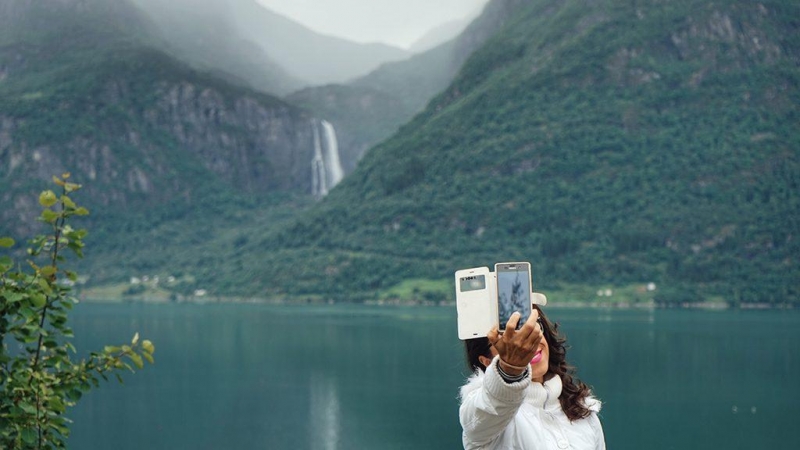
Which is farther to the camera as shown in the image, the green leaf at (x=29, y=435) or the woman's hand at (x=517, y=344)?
the green leaf at (x=29, y=435)

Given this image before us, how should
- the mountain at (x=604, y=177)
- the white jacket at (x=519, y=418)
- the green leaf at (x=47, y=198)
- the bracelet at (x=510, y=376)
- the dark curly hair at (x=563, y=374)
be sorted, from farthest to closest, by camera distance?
the mountain at (x=604, y=177)
the green leaf at (x=47, y=198)
the dark curly hair at (x=563, y=374)
the white jacket at (x=519, y=418)
the bracelet at (x=510, y=376)

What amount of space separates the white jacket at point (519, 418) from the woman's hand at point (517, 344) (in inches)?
3.4

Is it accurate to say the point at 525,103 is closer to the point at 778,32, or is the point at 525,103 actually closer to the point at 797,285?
the point at 778,32

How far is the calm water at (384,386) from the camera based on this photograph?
39969 mm

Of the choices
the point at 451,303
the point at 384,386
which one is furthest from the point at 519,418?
the point at 451,303

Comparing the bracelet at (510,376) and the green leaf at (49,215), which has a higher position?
the green leaf at (49,215)

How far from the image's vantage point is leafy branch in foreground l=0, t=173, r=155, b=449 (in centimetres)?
688

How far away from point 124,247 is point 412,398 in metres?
155

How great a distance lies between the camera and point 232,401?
49062 millimetres

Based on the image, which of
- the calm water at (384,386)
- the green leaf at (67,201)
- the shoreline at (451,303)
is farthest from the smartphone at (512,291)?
the shoreline at (451,303)

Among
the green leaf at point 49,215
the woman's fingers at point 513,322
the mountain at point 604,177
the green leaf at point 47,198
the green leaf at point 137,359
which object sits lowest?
the green leaf at point 137,359

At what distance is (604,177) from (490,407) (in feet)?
503

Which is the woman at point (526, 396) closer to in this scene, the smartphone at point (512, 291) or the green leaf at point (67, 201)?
the smartphone at point (512, 291)

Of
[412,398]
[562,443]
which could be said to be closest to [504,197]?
[412,398]
